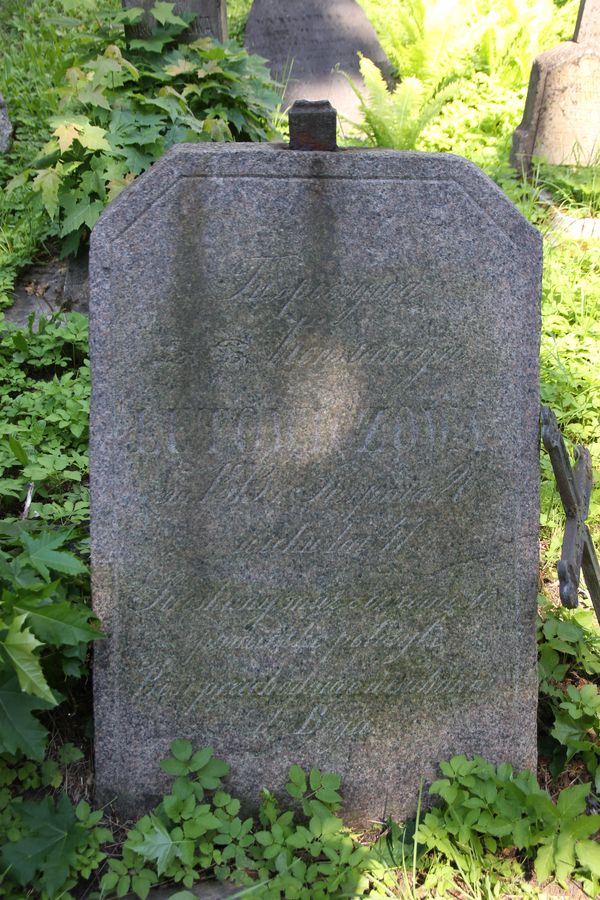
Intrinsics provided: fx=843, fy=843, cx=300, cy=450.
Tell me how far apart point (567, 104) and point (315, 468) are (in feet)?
14.8

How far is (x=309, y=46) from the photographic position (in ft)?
23.4

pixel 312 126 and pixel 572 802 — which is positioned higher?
pixel 312 126

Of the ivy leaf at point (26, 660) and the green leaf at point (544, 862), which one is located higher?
the ivy leaf at point (26, 660)

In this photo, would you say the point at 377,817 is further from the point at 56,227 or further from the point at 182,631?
the point at 56,227

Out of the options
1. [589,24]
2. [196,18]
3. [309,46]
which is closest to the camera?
[196,18]

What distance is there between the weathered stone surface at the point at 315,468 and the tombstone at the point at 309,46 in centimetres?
549

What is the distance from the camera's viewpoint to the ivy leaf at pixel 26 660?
169 cm

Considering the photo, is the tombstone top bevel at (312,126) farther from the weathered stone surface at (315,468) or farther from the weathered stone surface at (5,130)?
the weathered stone surface at (5,130)

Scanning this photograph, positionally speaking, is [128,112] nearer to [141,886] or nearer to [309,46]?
[309,46]

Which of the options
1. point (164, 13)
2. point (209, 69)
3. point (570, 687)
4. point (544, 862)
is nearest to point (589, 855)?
point (544, 862)

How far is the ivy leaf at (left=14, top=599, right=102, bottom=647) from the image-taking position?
6.20ft

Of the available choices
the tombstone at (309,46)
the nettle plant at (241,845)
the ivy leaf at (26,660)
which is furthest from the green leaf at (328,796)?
the tombstone at (309,46)

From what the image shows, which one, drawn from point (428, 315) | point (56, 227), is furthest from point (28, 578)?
point (56, 227)

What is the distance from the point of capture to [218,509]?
6.81 ft
